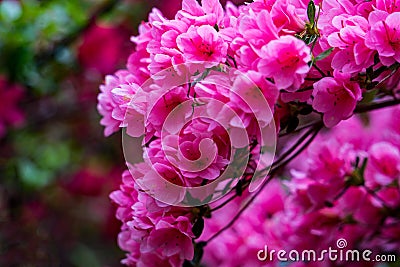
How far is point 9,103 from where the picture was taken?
1.28m

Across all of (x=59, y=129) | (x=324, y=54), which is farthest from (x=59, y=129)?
(x=324, y=54)

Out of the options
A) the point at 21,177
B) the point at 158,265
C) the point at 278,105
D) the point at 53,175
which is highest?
the point at 278,105

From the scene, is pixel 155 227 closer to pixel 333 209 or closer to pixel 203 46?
pixel 203 46

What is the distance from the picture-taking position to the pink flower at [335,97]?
628mm

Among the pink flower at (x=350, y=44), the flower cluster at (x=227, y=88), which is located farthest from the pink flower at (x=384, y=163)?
the pink flower at (x=350, y=44)

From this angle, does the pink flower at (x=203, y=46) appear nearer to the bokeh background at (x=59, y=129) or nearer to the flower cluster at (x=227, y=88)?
the flower cluster at (x=227, y=88)

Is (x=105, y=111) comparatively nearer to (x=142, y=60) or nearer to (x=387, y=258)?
(x=142, y=60)

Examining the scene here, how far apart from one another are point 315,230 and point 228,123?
35cm

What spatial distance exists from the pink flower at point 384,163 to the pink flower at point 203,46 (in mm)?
350

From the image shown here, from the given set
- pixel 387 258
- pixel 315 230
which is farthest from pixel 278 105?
pixel 387 258

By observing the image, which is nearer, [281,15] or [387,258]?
[281,15]

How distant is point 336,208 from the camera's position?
36.4 inches

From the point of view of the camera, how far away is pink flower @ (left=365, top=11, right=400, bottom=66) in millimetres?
609

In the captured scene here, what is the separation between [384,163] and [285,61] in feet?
1.14
